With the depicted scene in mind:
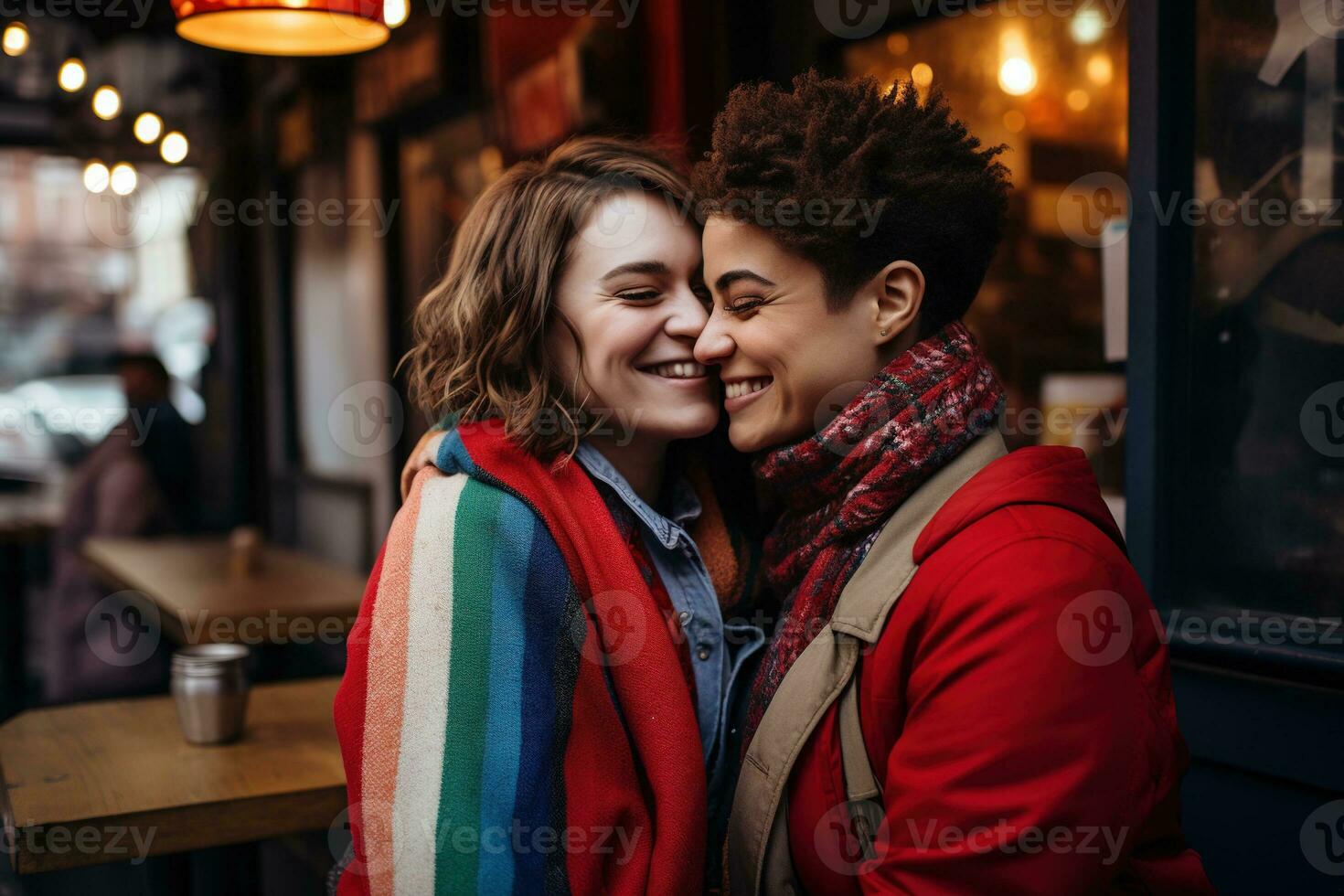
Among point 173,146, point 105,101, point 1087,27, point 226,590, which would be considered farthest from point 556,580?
point 173,146

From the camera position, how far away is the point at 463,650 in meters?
1.46

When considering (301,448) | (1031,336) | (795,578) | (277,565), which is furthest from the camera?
(301,448)

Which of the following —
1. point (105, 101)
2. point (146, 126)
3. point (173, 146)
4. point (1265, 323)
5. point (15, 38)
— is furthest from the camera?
point (173, 146)

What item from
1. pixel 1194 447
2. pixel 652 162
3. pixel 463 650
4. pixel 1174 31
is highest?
pixel 1174 31

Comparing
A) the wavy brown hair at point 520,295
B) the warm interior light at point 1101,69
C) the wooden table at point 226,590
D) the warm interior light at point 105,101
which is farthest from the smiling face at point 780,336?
the warm interior light at point 105,101

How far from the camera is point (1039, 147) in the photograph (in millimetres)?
4152

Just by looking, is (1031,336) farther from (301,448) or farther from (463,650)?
(301,448)

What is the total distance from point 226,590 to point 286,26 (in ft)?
7.39

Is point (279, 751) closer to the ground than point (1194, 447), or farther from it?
closer to the ground

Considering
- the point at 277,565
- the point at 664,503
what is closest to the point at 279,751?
the point at 664,503

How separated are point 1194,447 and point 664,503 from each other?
975 millimetres

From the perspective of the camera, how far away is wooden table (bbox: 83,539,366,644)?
3502 millimetres

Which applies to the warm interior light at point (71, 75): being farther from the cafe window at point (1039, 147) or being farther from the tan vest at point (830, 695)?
the tan vest at point (830, 695)

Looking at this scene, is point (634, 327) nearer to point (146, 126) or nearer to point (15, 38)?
point (15, 38)
